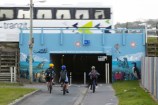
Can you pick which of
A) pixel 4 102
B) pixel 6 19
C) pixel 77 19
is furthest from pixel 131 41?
pixel 4 102

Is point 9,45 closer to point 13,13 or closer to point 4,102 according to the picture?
point 13,13

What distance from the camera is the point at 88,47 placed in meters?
41.9

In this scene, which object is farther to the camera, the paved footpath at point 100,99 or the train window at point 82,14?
the train window at point 82,14

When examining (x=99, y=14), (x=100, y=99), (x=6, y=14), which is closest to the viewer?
(x=100, y=99)

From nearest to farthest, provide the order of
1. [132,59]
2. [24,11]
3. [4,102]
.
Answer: [4,102]
[132,59]
[24,11]

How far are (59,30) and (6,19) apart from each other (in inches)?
222

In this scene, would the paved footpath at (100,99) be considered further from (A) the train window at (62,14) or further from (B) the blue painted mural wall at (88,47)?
(A) the train window at (62,14)

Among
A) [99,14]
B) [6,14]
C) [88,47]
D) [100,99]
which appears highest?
[6,14]

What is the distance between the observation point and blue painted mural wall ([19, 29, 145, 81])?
41.5 m

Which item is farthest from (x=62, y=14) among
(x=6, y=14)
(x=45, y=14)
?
(x=6, y=14)

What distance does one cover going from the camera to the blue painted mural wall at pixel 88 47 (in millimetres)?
41469

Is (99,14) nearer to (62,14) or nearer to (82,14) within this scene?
Answer: (82,14)

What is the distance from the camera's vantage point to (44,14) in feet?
145

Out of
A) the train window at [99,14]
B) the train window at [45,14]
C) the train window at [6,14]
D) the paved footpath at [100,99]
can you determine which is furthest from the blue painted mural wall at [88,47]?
the paved footpath at [100,99]
